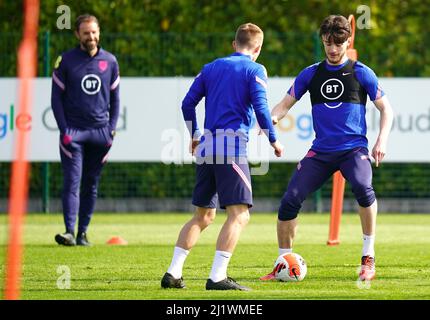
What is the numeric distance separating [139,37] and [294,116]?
3041mm

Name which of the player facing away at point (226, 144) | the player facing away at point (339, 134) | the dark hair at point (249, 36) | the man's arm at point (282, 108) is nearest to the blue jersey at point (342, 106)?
the player facing away at point (339, 134)

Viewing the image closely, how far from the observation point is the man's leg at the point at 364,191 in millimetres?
10117

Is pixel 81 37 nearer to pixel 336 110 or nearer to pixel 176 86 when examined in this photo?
pixel 336 110

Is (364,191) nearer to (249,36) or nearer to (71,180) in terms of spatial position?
(249,36)

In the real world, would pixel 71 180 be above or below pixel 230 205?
below

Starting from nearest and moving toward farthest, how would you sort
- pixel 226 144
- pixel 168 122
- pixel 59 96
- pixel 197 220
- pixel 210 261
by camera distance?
pixel 226 144
pixel 197 220
pixel 210 261
pixel 59 96
pixel 168 122

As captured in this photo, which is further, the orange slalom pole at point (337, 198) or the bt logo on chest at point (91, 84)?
the bt logo on chest at point (91, 84)

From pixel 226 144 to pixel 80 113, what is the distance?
15.9 ft

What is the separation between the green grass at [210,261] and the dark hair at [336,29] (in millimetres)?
2051

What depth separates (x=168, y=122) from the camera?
19.6 metres

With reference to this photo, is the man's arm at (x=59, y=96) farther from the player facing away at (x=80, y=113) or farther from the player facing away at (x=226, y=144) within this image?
the player facing away at (x=226, y=144)

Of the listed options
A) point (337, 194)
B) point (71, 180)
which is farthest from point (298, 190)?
point (71, 180)

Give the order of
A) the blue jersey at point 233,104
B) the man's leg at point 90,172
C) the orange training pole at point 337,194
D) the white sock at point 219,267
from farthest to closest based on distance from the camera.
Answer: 1. the man's leg at point 90,172
2. the orange training pole at point 337,194
3. the blue jersey at point 233,104
4. the white sock at point 219,267
